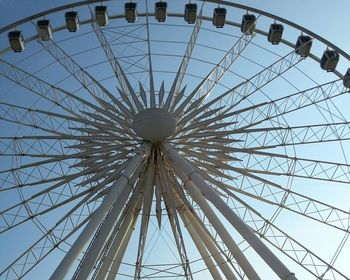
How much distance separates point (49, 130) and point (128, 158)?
14.7 ft

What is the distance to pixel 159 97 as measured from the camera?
2066 cm

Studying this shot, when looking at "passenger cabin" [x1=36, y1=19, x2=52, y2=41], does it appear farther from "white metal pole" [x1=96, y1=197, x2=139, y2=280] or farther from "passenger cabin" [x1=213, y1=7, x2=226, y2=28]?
"white metal pole" [x1=96, y1=197, x2=139, y2=280]

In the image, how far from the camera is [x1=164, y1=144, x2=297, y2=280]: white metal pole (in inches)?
561

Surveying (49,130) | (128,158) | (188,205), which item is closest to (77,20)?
(49,130)

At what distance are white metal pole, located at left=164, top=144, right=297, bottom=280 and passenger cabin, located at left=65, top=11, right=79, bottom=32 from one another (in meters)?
8.95

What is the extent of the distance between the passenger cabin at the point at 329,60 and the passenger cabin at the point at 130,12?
977 centimetres

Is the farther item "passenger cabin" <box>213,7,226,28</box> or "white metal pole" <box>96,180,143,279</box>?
"passenger cabin" <box>213,7,226,28</box>

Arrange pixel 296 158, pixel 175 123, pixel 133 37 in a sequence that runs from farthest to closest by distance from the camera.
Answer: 1. pixel 133 37
2. pixel 296 158
3. pixel 175 123

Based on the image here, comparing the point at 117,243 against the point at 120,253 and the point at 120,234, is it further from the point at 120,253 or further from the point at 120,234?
the point at 120,253

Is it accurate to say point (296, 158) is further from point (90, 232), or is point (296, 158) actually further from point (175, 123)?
point (90, 232)

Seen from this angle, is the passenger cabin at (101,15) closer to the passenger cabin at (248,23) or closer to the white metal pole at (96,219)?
the passenger cabin at (248,23)

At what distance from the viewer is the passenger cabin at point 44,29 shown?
24.0 m

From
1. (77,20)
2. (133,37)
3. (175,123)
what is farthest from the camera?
(133,37)

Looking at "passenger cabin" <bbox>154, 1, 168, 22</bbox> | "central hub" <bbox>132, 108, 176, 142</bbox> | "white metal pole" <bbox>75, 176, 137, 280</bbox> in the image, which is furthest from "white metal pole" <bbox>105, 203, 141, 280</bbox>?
"passenger cabin" <bbox>154, 1, 168, 22</bbox>
